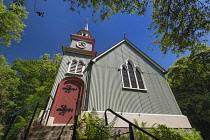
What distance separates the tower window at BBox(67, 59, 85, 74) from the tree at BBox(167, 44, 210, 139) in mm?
11502

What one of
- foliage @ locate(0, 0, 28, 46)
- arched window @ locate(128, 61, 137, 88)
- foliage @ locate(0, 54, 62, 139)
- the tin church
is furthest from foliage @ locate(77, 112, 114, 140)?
foliage @ locate(0, 54, 62, 139)

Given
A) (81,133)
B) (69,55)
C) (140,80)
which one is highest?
(69,55)

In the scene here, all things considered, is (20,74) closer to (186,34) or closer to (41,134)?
(41,134)

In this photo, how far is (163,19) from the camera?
15.1 feet

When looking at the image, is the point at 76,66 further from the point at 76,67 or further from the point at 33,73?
the point at 33,73

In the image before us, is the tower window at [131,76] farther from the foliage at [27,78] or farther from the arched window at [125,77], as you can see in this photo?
the foliage at [27,78]

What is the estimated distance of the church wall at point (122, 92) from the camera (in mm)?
6293

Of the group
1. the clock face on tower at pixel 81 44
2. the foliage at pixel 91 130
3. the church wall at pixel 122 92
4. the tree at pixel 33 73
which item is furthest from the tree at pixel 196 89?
the tree at pixel 33 73

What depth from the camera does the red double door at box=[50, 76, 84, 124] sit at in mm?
6032

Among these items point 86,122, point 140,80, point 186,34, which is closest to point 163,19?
point 186,34

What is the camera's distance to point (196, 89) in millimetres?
12109

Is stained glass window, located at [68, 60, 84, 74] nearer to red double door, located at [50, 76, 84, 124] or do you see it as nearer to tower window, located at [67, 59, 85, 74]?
tower window, located at [67, 59, 85, 74]

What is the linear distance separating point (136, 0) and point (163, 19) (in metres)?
1.59

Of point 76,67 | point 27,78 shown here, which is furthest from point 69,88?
point 27,78
